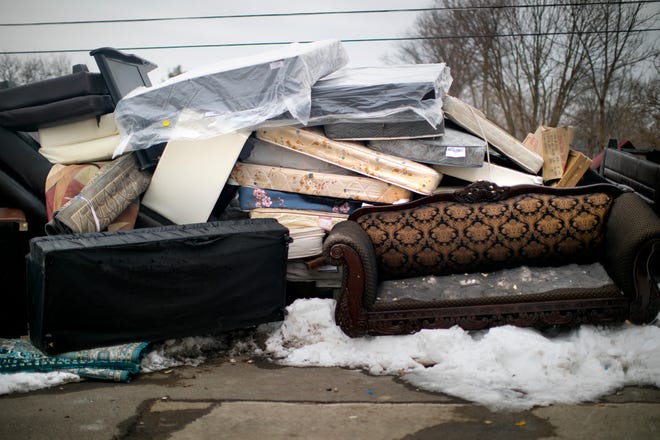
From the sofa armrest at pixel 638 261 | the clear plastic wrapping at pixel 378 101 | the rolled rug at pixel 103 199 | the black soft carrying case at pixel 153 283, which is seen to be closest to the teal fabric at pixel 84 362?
the black soft carrying case at pixel 153 283

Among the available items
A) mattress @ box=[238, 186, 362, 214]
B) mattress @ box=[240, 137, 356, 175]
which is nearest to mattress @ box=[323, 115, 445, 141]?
mattress @ box=[240, 137, 356, 175]

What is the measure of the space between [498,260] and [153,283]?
221 cm

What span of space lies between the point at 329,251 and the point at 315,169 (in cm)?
123

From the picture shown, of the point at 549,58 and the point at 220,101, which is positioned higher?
the point at 549,58

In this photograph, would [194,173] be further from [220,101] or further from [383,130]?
[383,130]

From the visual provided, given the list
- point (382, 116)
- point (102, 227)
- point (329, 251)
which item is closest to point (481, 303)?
point (329, 251)

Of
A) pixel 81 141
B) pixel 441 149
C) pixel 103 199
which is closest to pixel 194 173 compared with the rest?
pixel 103 199

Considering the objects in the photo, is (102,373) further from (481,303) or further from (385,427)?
(481,303)

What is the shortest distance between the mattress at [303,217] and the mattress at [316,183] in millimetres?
150

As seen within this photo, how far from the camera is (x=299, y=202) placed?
4777mm

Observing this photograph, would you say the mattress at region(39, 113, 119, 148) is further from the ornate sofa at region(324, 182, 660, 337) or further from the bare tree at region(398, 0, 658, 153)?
the bare tree at region(398, 0, 658, 153)

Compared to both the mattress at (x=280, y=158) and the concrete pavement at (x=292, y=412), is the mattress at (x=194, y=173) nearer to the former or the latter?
the mattress at (x=280, y=158)

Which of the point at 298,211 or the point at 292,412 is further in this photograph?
the point at 298,211

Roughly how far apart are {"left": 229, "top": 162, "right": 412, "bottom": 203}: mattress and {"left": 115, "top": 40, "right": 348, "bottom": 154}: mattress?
0.43 m
